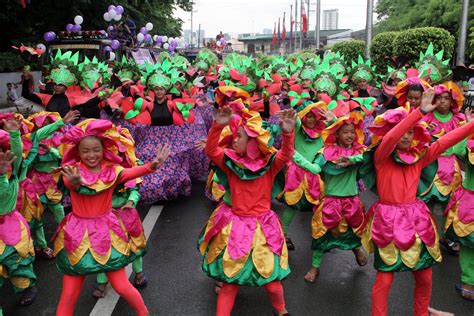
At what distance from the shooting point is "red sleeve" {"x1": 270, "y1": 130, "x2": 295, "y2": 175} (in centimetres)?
336

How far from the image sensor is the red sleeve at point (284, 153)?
11.0 ft

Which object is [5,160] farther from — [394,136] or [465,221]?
[465,221]

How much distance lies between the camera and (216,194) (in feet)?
20.2

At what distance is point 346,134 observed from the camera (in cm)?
447

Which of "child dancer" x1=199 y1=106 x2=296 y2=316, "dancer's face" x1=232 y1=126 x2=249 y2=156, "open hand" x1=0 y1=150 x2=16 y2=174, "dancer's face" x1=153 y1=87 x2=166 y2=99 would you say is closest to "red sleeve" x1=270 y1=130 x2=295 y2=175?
"child dancer" x1=199 y1=106 x2=296 y2=316

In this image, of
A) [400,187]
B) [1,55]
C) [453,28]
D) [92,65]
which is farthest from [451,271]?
[453,28]

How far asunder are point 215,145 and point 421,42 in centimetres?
1240

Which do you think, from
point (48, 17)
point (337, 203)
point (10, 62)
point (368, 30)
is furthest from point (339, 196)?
point (48, 17)

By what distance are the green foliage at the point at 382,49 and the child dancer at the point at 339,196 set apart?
41.8 feet

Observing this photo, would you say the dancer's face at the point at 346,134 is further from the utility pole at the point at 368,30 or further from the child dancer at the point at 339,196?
the utility pole at the point at 368,30

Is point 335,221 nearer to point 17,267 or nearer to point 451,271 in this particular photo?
point 451,271

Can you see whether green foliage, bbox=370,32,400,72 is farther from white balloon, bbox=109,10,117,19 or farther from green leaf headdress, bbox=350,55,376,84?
white balloon, bbox=109,10,117,19

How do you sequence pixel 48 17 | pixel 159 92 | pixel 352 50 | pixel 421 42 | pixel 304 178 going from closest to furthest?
Answer: 1. pixel 304 178
2. pixel 159 92
3. pixel 421 42
4. pixel 48 17
5. pixel 352 50

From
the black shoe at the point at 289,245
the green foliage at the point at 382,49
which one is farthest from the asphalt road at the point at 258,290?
the green foliage at the point at 382,49
